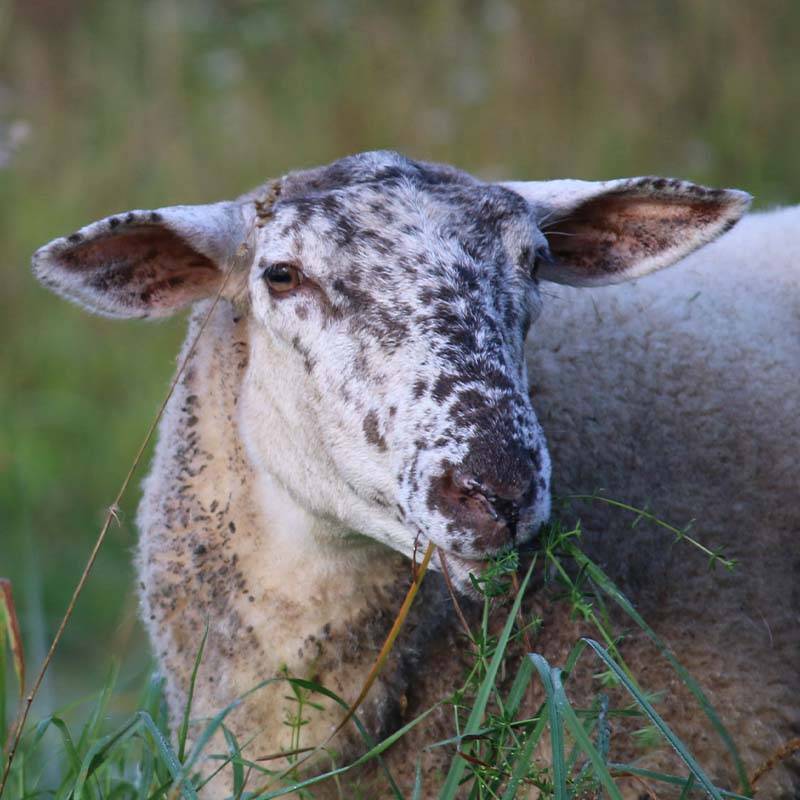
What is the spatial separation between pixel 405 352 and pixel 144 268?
0.80m

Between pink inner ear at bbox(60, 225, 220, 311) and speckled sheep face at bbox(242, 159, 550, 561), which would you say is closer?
speckled sheep face at bbox(242, 159, 550, 561)

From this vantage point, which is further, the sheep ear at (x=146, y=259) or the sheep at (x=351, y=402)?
the sheep ear at (x=146, y=259)

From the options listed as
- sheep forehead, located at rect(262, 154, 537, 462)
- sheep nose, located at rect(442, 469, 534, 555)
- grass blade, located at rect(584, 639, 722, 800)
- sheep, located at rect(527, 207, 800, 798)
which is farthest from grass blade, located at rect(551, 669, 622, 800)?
sheep, located at rect(527, 207, 800, 798)

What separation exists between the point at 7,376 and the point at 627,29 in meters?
3.90

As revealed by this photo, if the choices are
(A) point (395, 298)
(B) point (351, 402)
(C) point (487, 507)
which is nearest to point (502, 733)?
(C) point (487, 507)

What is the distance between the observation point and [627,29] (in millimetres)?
7449

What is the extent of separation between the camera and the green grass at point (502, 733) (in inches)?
91.7

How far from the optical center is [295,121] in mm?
8000

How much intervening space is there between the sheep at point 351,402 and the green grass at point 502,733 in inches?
3.2

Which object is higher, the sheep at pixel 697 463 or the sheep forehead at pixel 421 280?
the sheep forehead at pixel 421 280

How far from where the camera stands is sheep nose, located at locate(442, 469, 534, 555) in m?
2.32

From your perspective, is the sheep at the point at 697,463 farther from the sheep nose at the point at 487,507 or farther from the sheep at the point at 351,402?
the sheep nose at the point at 487,507

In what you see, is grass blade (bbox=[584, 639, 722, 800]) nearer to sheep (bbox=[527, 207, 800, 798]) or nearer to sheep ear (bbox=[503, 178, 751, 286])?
sheep (bbox=[527, 207, 800, 798])

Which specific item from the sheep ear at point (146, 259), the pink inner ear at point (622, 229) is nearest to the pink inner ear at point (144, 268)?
the sheep ear at point (146, 259)
